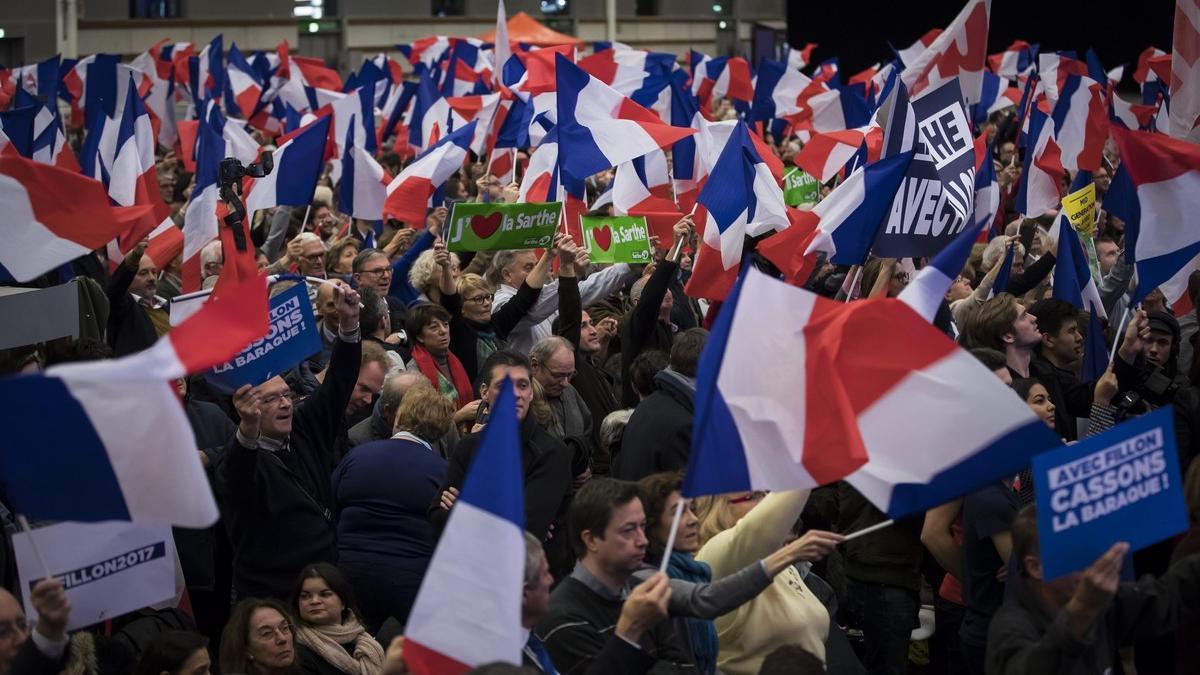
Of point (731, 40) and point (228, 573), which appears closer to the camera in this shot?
point (228, 573)

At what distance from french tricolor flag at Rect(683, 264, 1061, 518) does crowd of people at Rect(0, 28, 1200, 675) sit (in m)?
0.15

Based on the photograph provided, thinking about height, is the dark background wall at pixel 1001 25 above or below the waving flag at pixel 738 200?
below

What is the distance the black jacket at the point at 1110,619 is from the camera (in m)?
4.04

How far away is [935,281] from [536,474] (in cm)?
178

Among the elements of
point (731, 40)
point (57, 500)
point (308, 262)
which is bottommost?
point (731, 40)

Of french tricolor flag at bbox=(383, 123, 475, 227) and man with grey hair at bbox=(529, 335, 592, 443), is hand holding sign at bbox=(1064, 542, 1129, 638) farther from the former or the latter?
french tricolor flag at bbox=(383, 123, 475, 227)

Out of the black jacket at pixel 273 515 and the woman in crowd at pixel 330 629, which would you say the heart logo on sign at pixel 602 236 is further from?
the woman in crowd at pixel 330 629

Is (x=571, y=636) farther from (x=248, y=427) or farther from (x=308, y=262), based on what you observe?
(x=308, y=262)

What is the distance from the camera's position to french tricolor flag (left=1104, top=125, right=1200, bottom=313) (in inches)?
273

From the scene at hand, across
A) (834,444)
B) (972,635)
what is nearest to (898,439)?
(834,444)

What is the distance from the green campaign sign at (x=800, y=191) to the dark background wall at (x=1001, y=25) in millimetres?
22097

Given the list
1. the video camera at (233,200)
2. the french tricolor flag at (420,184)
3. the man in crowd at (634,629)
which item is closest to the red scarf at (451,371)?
the video camera at (233,200)

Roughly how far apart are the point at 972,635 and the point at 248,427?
2455 millimetres

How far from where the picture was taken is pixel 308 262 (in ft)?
29.0
